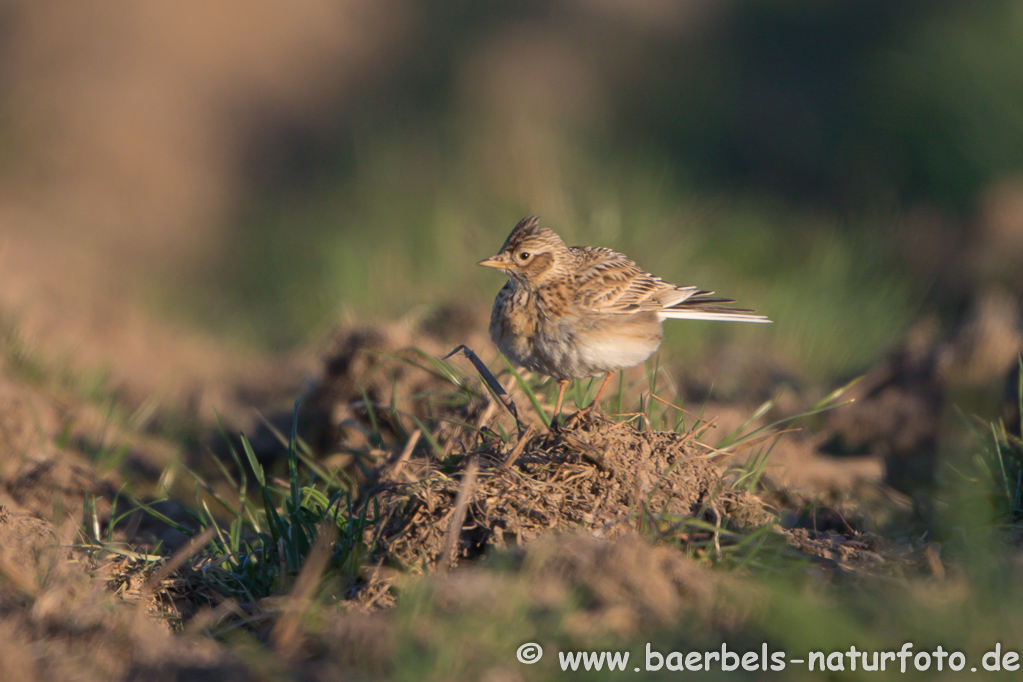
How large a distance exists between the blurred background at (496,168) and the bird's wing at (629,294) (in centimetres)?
156

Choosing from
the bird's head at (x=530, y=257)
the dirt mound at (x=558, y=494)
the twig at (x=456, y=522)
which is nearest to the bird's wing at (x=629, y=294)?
the bird's head at (x=530, y=257)

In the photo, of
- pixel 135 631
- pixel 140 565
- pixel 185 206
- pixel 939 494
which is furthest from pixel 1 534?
pixel 185 206

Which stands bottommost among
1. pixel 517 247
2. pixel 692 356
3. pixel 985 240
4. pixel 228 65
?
pixel 692 356

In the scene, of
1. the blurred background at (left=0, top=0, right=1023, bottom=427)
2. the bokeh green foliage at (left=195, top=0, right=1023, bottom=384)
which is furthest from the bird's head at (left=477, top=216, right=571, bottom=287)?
the bokeh green foliage at (left=195, top=0, right=1023, bottom=384)

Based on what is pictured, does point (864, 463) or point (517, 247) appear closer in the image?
point (517, 247)

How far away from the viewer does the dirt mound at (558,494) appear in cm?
330

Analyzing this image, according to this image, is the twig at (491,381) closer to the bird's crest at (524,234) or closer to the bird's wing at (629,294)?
the bird's wing at (629,294)

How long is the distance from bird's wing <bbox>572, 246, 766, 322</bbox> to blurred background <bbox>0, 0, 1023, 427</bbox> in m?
1.56

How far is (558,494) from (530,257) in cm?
132

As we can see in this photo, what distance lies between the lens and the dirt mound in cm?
330

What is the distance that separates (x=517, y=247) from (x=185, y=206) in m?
13.8

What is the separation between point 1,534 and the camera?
3463mm

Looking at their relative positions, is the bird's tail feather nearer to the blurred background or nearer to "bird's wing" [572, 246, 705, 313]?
"bird's wing" [572, 246, 705, 313]

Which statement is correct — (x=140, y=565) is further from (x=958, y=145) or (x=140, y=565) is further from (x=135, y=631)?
(x=958, y=145)
